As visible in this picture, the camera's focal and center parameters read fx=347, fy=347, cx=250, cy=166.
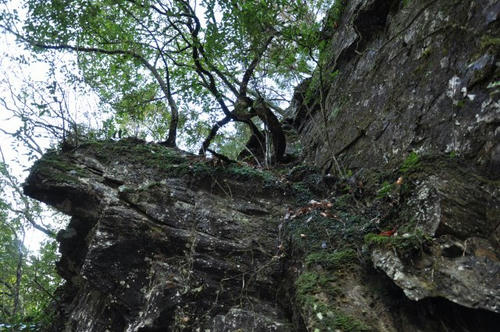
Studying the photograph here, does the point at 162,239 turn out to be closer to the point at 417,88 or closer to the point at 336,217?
the point at 336,217

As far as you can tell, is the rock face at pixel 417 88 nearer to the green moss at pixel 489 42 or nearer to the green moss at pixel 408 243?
the green moss at pixel 489 42

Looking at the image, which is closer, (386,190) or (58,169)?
(386,190)

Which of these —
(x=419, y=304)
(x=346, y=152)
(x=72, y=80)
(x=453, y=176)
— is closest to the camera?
(x=419, y=304)

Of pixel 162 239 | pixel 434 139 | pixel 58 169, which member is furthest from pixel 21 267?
pixel 434 139

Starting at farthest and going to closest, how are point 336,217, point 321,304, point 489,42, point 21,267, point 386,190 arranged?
point 21,267
point 336,217
point 489,42
point 386,190
point 321,304

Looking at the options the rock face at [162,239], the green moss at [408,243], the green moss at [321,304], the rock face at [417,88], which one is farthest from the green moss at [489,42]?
the rock face at [162,239]

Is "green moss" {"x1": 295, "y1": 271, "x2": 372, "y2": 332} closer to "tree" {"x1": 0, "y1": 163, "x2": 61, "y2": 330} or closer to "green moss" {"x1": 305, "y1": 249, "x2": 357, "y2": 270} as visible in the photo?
"green moss" {"x1": 305, "y1": 249, "x2": 357, "y2": 270}

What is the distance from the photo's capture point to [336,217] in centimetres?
522

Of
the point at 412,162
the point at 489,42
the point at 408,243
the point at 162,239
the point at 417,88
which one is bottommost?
the point at 408,243

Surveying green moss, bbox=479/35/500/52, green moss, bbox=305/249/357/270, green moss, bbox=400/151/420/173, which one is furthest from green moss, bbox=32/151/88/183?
green moss, bbox=479/35/500/52

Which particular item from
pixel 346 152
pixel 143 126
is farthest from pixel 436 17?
pixel 143 126

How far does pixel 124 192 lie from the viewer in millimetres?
5828

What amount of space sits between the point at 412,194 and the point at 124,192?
439cm

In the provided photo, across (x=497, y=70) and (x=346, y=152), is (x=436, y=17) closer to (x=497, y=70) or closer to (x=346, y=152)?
(x=497, y=70)
